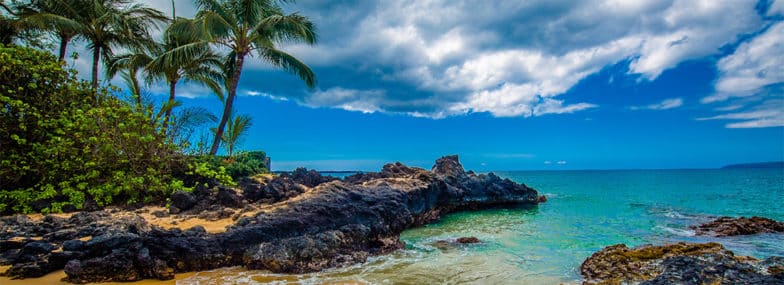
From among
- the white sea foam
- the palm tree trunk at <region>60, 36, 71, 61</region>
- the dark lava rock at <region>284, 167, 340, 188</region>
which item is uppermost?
the palm tree trunk at <region>60, 36, 71, 61</region>

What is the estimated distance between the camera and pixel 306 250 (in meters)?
8.02

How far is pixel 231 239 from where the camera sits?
8.18 metres

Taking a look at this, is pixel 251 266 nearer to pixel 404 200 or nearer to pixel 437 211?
pixel 404 200

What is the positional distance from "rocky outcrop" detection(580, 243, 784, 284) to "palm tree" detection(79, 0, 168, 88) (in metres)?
20.9

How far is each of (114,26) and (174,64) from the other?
4088mm

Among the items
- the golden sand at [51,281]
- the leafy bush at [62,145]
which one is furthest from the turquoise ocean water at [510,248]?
the leafy bush at [62,145]

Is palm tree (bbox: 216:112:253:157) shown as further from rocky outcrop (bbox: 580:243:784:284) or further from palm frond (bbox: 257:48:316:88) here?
rocky outcrop (bbox: 580:243:784:284)

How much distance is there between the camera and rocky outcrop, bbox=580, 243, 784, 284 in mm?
5371

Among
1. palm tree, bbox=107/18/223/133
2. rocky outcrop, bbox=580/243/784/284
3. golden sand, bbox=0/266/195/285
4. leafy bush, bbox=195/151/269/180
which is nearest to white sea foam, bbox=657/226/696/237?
rocky outcrop, bbox=580/243/784/284

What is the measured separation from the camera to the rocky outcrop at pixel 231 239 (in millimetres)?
6832

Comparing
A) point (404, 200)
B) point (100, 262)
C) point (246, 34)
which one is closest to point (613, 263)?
point (404, 200)

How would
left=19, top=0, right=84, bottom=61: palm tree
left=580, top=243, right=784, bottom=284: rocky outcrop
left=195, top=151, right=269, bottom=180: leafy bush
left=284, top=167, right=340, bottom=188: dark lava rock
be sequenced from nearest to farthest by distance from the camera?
left=580, top=243, right=784, bottom=284: rocky outcrop
left=195, top=151, right=269, bottom=180: leafy bush
left=284, top=167, right=340, bottom=188: dark lava rock
left=19, top=0, right=84, bottom=61: palm tree

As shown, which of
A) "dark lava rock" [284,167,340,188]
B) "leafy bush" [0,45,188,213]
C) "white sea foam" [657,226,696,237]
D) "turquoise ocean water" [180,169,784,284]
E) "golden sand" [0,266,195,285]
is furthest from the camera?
"dark lava rock" [284,167,340,188]

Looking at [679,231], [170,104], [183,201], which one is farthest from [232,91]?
[679,231]
